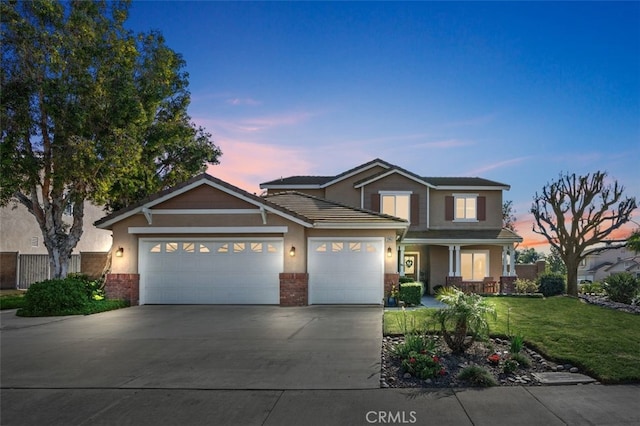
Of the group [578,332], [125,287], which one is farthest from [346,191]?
[578,332]

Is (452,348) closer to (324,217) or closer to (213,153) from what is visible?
(324,217)

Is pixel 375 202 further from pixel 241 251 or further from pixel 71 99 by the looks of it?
pixel 71 99

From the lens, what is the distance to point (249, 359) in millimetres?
8219

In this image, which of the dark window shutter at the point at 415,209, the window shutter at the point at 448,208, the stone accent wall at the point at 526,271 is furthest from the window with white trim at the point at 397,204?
the stone accent wall at the point at 526,271

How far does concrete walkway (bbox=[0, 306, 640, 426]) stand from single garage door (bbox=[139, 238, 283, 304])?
5.27 m

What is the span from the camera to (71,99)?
634 inches

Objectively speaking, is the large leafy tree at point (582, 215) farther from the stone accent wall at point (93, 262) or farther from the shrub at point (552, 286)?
the stone accent wall at point (93, 262)

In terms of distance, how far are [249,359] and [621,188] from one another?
2034 centimetres

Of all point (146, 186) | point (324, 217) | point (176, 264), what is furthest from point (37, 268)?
point (324, 217)

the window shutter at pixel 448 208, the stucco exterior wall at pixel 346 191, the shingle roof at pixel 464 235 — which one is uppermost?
the stucco exterior wall at pixel 346 191

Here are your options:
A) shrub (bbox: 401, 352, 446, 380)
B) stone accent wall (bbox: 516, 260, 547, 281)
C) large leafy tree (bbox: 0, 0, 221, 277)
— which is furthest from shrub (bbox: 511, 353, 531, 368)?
stone accent wall (bbox: 516, 260, 547, 281)

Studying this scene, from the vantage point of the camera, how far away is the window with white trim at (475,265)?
81.3ft

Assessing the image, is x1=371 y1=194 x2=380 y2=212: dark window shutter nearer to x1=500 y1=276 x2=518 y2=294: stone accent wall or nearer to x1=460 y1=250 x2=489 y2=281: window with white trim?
x1=460 y1=250 x2=489 y2=281: window with white trim

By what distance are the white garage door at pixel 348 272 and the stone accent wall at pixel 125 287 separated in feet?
20.2
